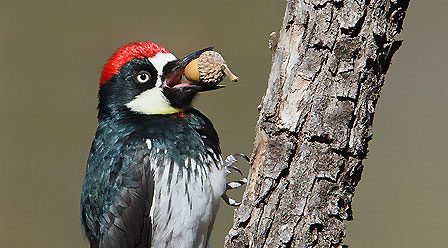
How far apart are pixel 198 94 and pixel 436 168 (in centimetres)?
516

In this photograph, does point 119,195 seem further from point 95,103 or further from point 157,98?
point 95,103

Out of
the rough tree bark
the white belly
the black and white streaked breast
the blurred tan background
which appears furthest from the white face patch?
the blurred tan background

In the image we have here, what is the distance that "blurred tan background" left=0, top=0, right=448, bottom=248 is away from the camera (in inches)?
311

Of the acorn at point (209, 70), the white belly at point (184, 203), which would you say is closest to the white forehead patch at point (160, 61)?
the acorn at point (209, 70)

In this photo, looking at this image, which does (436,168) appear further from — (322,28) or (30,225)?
(322,28)

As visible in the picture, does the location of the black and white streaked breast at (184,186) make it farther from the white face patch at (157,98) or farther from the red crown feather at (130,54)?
the red crown feather at (130,54)

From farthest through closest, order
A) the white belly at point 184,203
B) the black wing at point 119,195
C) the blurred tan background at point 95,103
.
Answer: the blurred tan background at point 95,103, the black wing at point 119,195, the white belly at point 184,203

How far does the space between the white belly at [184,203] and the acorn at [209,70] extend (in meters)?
0.38

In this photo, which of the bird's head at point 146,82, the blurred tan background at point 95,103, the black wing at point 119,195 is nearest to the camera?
the black wing at point 119,195

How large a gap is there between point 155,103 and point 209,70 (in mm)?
370

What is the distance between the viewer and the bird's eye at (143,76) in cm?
464

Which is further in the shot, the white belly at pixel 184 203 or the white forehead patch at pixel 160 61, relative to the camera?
the white forehead patch at pixel 160 61

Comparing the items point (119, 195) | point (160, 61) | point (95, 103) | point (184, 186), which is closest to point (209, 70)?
point (160, 61)

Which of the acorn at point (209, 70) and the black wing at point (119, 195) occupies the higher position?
the acorn at point (209, 70)
